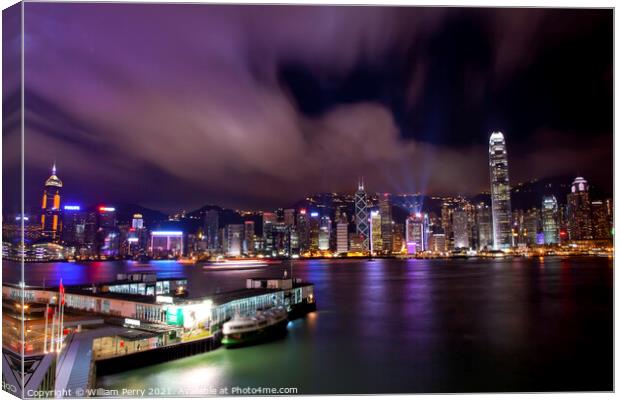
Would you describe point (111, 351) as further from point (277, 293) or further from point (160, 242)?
point (160, 242)

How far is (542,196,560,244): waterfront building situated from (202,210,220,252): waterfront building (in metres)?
28.9

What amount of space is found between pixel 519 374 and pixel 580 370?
0.98 m

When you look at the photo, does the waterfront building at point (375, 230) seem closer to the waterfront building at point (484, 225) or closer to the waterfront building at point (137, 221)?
the waterfront building at point (484, 225)

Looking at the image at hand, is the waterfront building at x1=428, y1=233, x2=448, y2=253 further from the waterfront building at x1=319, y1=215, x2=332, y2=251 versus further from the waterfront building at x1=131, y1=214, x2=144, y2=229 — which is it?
the waterfront building at x1=131, y1=214, x2=144, y2=229

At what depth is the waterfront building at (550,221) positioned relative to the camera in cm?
3304

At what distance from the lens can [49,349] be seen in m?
4.73

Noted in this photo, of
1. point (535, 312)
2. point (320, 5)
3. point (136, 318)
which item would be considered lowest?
point (535, 312)

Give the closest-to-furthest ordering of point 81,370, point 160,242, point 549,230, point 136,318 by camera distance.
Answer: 1. point 81,370
2. point 136,318
3. point 549,230
4. point 160,242

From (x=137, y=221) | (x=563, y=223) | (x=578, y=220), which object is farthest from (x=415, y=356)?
(x=563, y=223)

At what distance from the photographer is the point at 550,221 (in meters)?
36.4

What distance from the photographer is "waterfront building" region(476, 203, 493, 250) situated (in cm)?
5034

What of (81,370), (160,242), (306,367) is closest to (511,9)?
(306,367)

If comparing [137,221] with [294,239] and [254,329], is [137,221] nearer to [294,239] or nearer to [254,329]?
[294,239]

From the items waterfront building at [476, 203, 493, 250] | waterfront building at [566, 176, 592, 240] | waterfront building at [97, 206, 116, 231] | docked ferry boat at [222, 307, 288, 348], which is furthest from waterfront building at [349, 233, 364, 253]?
docked ferry boat at [222, 307, 288, 348]
